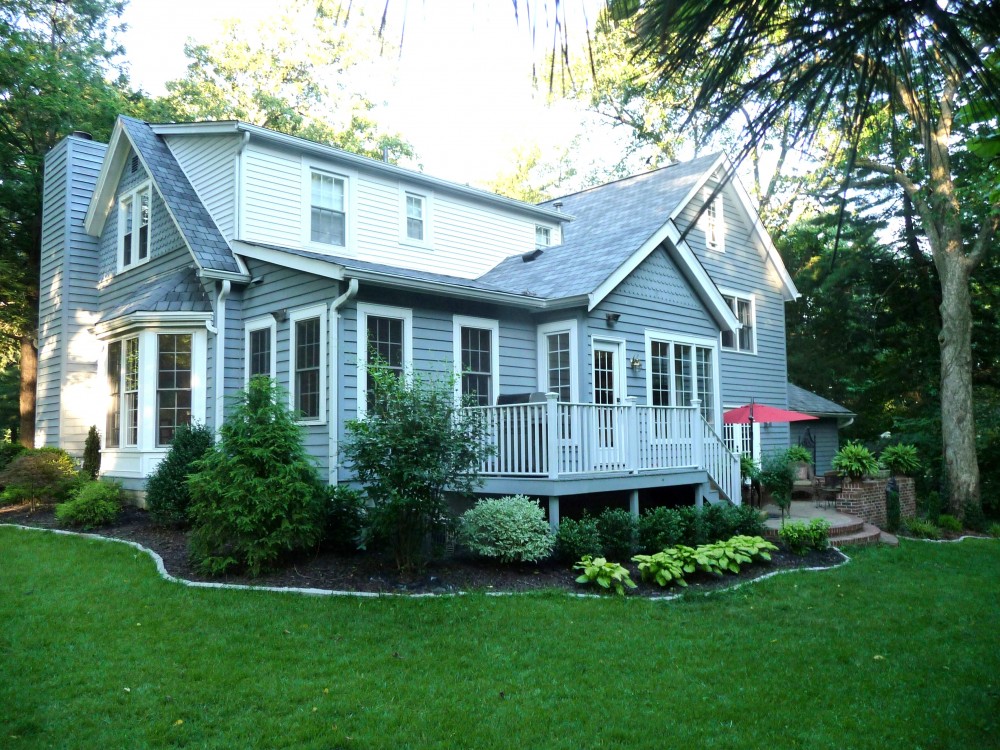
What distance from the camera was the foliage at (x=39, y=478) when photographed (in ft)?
42.1

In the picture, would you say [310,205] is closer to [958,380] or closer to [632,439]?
[632,439]

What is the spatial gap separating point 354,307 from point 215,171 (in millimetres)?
4648

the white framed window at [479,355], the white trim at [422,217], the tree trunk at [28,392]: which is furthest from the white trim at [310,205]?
the tree trunk at [28,392]

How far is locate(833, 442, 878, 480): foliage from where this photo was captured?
14398 mm

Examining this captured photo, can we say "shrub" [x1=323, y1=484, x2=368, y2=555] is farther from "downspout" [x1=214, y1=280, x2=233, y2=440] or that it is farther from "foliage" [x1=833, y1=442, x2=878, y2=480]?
"foliage" [x1=833, y1=442, x2=878, y2=480]

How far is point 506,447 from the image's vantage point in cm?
987

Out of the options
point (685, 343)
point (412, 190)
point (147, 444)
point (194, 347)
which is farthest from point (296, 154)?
point (685, 343)

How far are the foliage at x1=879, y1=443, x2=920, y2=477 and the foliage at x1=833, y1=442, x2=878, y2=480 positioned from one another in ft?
6.11

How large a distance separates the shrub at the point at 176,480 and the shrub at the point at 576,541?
4.95m

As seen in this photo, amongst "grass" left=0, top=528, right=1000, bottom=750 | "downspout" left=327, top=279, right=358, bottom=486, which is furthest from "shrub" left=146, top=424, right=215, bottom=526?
"grass" left=0, top=528, right=1000, bottom=750

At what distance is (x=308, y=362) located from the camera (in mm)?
10898

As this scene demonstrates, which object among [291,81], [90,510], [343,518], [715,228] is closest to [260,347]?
[90,510]

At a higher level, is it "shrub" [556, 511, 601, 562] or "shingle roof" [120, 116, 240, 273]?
"shingle roof" [120, 116, 240, 273]

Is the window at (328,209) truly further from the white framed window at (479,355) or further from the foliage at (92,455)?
the foliage at (92,455)
